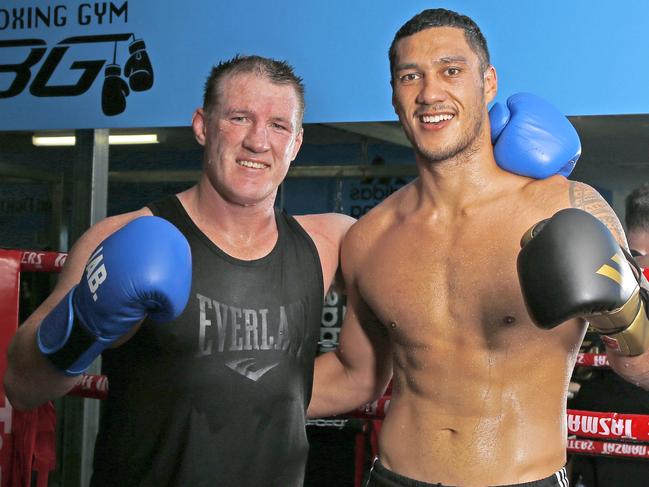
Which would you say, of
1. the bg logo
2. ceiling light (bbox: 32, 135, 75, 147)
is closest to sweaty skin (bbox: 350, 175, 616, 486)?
the bg logo

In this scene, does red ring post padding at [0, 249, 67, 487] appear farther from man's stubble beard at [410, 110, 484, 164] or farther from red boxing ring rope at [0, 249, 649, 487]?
man's stubble beard at [410, 110, 484, 164]

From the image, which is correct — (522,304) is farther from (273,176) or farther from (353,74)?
(353,74)

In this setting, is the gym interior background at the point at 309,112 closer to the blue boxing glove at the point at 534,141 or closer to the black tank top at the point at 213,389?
the blue boxing glove at the point at 534,141

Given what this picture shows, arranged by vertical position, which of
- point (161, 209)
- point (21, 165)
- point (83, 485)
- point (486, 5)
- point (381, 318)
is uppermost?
point (486, 5)

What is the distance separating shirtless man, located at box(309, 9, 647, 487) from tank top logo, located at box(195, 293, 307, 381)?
0.23 metres

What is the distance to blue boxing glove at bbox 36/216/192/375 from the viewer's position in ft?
4.52

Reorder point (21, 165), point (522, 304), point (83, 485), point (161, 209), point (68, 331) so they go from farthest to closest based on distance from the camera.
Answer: point (21, 165)
point (83, 485)
point (161, 209)
point (522, 304)
point (68, 331)

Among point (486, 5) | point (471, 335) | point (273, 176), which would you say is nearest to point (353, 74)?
point (486, 5)

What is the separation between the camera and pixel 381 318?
1827 mm

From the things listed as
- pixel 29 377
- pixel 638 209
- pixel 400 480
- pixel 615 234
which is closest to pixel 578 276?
pixel 615 234

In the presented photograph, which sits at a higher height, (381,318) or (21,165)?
(21,165)

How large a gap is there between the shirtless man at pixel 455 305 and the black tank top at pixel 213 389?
20 cm

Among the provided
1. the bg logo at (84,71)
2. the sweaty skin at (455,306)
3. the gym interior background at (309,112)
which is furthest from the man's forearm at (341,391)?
the bg logo at (84,71)

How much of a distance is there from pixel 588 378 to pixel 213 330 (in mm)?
1426
